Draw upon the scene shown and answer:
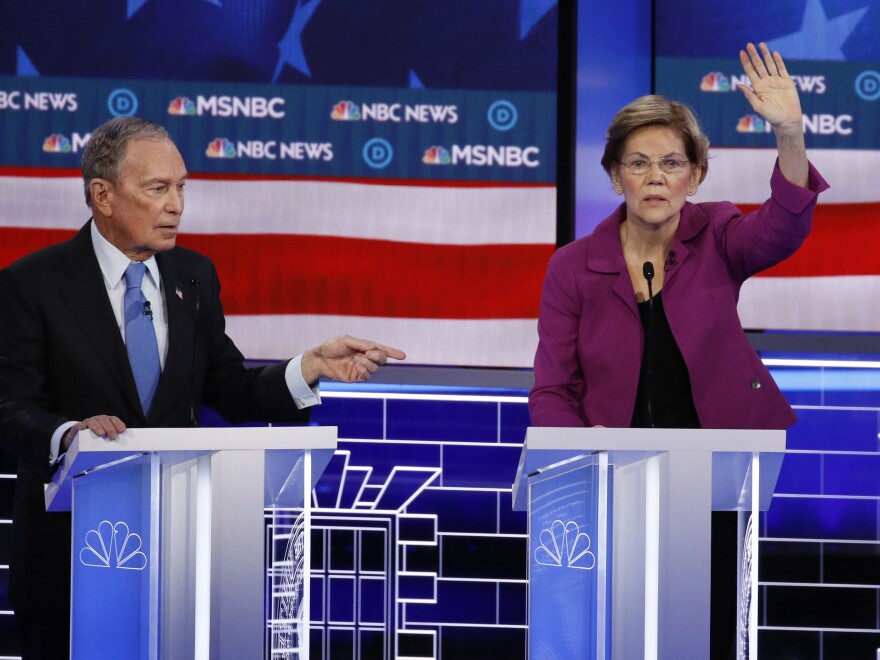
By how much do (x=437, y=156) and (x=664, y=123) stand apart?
5.18ft

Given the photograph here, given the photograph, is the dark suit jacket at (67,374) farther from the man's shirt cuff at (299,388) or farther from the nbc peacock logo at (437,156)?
the nbc peacock logo at (437,156)

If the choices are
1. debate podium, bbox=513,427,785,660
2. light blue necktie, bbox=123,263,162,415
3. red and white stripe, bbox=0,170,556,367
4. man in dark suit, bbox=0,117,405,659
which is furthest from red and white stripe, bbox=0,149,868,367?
debate podium, bbox=513,427,785,660

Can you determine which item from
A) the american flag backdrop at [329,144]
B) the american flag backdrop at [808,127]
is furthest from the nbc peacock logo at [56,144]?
the american flag backdrop at [808,127]

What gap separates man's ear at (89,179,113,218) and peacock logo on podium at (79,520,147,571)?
1022mm

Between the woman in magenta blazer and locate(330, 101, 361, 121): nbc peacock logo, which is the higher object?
locate(330, 101, 361, 121): nbc peacock logo

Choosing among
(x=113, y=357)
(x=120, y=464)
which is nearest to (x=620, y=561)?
(x=120, y=464)

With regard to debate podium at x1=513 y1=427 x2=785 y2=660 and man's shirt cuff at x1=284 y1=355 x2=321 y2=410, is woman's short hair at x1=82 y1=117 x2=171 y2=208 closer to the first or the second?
man's shirt cuff at x1=284 y1=355 x2=321 y2=410

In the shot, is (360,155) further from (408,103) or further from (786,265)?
(786,265)

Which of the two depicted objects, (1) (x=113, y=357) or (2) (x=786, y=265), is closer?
(1) (x=113, y=357)

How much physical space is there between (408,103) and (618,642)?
2721 millimetres

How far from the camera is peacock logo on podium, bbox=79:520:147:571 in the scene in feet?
7.02

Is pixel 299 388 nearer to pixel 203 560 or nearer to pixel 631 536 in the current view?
pixel 203 560

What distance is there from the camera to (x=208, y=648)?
2.13 meters

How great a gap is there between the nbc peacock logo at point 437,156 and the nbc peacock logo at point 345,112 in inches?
10.5
